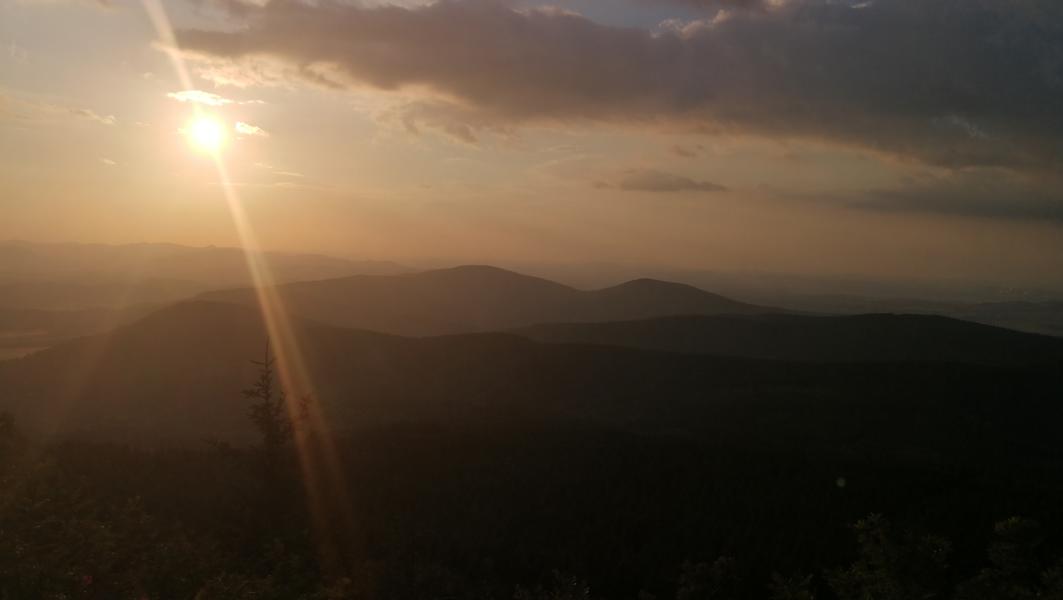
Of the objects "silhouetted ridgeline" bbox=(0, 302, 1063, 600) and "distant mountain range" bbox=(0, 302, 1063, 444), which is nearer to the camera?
"silhouetted ridgeline" bbox=(0, 302, 1063, 600)

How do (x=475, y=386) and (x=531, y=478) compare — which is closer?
(x=531, y=478)

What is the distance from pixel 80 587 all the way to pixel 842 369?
137657 millimetres

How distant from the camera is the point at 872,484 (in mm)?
59500

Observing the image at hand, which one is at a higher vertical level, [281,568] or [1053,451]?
[281,568]

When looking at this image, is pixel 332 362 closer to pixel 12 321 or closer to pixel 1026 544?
pixel 12 321

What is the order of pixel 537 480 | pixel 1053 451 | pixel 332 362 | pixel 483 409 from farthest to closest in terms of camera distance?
pixel 332 362
pixel 483 409
pixel 1053 451
pixel 537 480

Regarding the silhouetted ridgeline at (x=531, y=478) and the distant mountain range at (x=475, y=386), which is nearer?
the silhouetted ridgeline at (x=531, y=478)

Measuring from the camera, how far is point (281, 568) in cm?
3114

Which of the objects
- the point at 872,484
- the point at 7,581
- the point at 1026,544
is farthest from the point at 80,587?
the point at 872,484

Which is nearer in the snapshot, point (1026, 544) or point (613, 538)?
point (1026, 544)

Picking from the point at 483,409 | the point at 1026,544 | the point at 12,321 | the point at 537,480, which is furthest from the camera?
the point at 12,321


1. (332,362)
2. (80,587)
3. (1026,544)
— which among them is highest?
(1026,544)

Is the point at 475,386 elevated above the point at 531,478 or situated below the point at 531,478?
below

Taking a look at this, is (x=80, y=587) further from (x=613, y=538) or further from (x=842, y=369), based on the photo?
(x=842, y=369)
